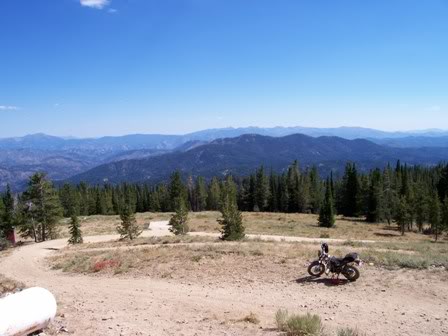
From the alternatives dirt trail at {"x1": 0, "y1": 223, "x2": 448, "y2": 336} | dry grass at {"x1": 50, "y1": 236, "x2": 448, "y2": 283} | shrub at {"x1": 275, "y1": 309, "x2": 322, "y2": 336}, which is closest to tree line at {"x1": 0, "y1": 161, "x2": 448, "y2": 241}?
dry grass at {"x1": 50, "y1": 236, "x2": 448, "y2": 283}

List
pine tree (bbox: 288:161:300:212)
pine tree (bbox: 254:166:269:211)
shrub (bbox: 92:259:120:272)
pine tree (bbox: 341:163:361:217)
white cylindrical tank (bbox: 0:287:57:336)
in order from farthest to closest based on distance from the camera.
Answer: pine tree (bbox: 254:166:269:211) → pine tree (bbox: 288:161:300:212) → pine tree (bbox: 341:163:361:217) → shrub (bbox: 92:259:120:272) → white cylindrical tank (bbox: 0:287:57:336)

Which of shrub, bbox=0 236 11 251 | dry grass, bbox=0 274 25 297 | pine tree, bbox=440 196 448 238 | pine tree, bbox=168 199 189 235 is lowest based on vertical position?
pine tree, bbox=440 196 448 238

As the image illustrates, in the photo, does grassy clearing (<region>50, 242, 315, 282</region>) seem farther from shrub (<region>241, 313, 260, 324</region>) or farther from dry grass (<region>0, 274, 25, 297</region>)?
shrub (<region>241, 313, 260, 324</region>)

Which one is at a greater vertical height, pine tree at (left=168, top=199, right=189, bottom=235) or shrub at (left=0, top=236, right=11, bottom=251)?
pine tree at (left=168, top=199, right=189, bottom=235)

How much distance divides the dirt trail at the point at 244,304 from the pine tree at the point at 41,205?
3498cm

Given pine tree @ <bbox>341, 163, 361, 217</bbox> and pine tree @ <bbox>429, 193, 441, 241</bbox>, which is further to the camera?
pine tree @ <bbox>341, 163, 361, 217</bbox>

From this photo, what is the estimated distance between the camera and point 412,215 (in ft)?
233

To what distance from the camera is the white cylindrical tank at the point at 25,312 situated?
910cm

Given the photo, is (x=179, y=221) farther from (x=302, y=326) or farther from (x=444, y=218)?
(x=444, y=218)

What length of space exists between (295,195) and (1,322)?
349 ft

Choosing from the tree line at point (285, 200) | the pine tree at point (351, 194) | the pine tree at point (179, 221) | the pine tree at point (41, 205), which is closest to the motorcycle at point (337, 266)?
the tree line at point (285, 200)

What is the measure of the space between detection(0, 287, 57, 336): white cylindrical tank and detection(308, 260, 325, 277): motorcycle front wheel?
36.5 feet

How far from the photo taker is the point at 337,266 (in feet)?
53.1

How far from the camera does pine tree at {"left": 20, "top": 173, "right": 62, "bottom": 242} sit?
49.0m
